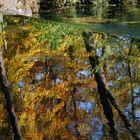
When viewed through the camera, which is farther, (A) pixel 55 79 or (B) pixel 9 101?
(A) pixel 55 79

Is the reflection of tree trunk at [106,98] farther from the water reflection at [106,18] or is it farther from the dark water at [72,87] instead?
the water reflection at [106,18]

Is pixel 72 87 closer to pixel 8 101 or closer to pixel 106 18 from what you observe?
pixel 8 101

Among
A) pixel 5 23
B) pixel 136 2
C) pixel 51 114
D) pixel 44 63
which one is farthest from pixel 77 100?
pixel 136 2

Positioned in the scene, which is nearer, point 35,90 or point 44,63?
point 35,90

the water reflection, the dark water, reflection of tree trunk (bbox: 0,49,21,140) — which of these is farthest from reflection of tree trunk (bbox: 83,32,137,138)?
the water reflection

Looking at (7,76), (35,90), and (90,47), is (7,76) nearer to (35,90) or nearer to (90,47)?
(35,90)

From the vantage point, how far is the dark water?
205 inches

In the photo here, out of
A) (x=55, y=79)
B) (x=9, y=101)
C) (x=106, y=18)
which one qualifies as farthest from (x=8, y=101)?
(x=106, y=18)

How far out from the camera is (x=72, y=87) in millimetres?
7129

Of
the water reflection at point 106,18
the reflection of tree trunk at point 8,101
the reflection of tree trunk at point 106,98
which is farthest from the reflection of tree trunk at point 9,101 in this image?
the water reflection at point 106,18

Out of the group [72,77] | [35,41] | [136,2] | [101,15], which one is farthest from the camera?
[136,2]

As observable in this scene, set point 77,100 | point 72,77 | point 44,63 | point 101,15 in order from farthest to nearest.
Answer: point 101,15 < point 44,63 < point 72,77 < point 77,100

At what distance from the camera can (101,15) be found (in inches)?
786

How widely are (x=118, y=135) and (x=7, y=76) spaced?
3604 millimetres
